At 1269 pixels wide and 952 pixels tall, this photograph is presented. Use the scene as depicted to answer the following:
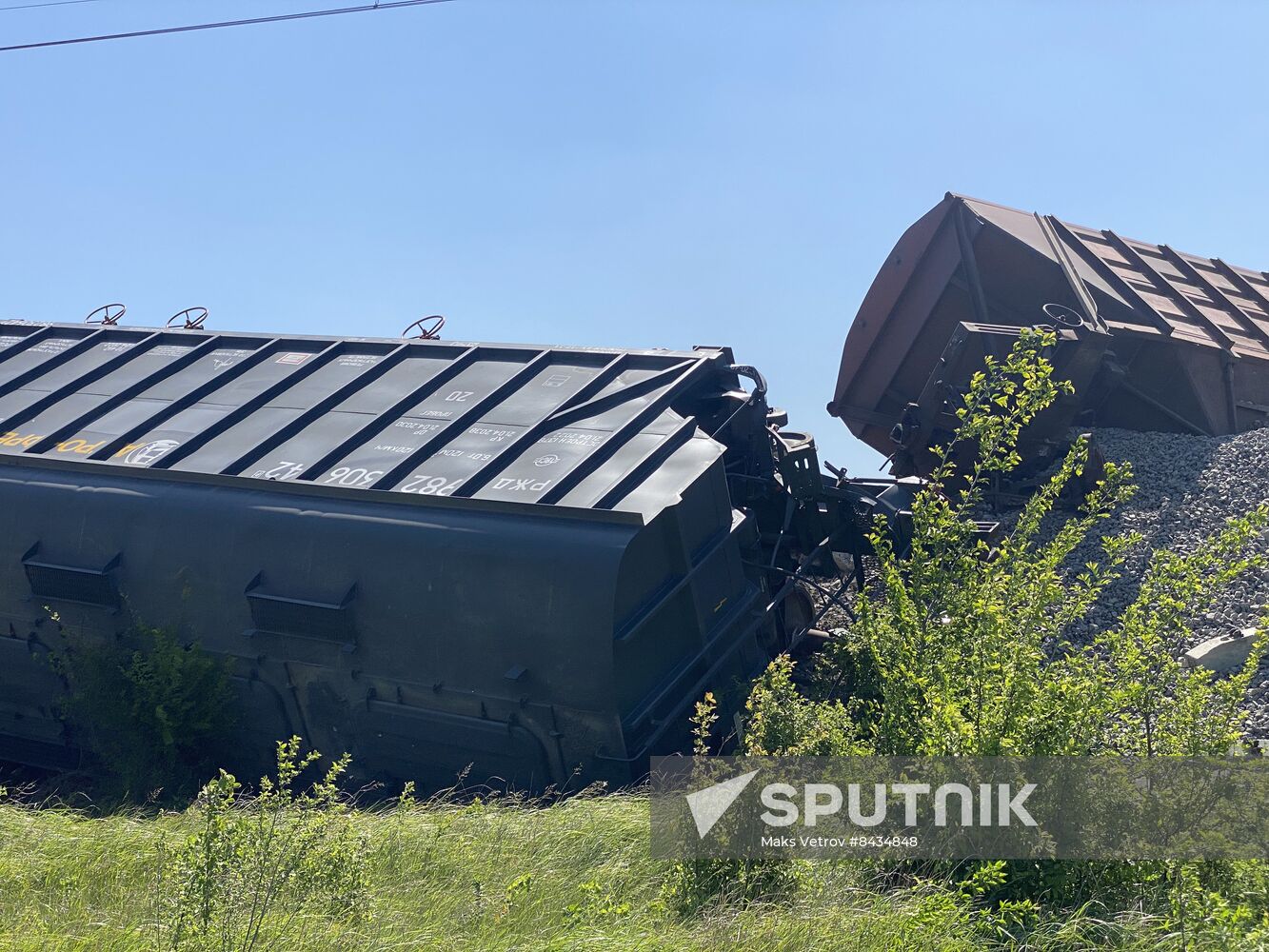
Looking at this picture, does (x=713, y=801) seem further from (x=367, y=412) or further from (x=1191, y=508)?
(x=1191, y=508)

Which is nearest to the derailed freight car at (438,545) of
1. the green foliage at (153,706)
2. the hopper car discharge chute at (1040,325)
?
the green foliage at (153,706)

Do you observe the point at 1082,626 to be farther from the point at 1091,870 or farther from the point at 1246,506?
the point at 1091,870

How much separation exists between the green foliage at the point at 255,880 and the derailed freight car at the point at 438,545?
73.7 inches

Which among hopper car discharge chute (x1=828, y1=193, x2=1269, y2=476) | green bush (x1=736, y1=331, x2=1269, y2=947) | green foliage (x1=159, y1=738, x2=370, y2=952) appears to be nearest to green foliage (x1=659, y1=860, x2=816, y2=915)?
green bush (x1=736, y1=331, x2=1269, y2=947)

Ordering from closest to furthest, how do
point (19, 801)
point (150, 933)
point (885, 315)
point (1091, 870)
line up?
1. point (150, 933)
2. point (1091, 870)
3. point (19, 801)
4. point (885, 315)

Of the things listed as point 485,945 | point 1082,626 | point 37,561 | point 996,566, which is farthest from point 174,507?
point 1082,626

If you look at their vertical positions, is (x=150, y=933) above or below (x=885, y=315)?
below

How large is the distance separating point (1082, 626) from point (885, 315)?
6.12 m

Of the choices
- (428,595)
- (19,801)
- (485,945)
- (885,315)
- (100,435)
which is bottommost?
(19,801)

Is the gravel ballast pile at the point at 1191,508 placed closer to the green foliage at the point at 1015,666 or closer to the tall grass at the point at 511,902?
the green foliage at the point at 1015,666

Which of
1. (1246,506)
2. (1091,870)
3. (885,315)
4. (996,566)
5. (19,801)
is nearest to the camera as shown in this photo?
(1091,870)

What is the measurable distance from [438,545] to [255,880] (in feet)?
8.56

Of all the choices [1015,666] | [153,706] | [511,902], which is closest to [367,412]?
[153,706]

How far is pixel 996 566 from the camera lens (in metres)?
6.17
